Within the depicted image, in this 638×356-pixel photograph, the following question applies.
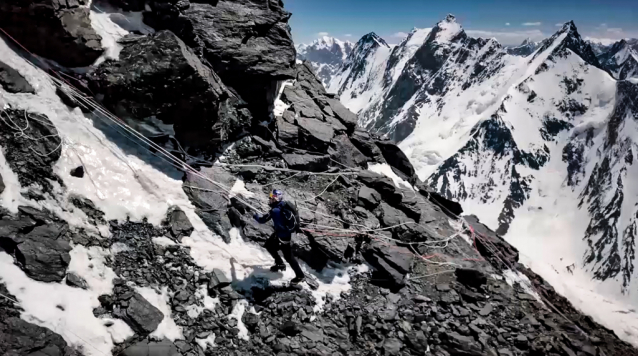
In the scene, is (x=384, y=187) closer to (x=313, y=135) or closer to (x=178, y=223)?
(x=313, y=135)

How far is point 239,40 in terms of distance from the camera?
2003cm

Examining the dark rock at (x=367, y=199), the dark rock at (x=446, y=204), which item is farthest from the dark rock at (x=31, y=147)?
the dark rock at (x=446, y=204)

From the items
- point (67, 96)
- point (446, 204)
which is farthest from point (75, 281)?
point (446, 204)

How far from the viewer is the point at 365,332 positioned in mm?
12742

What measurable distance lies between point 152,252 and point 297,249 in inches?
219

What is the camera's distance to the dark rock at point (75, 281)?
9969 mm

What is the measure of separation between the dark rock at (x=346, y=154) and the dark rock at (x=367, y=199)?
2798 mm

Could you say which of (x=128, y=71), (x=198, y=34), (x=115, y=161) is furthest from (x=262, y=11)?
(x=115, y=161)

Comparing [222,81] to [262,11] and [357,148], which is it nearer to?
[262,11]

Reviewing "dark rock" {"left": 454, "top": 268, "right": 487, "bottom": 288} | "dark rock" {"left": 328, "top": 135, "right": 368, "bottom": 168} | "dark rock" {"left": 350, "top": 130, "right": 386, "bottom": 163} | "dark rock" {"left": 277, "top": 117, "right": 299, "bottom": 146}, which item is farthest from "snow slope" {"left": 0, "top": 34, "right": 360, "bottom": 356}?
"dark rock" {"left": 350, "top": 130, "right": 386, "bottom": 163}

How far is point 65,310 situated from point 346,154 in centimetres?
1655

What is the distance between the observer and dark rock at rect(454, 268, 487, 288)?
16531mm

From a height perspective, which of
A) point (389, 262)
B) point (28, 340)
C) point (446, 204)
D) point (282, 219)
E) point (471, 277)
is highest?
point (446, 204)

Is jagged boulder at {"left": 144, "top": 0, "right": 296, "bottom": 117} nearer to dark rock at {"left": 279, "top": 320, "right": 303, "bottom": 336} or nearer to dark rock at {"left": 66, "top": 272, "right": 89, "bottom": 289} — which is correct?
dark rock at {"left": 279, "top": 320, "right": 303, "bottom": 336}
